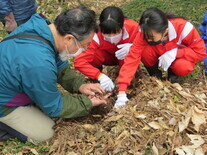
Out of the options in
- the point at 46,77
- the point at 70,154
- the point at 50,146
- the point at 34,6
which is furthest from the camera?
the point at 34,6

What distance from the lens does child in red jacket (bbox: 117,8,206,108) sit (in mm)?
2688

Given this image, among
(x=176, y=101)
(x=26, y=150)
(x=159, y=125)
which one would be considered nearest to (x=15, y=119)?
(x=26, y=150)

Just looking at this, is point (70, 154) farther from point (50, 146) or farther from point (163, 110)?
point (163, 110)

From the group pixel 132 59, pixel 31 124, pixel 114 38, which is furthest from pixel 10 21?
pixel 132 59

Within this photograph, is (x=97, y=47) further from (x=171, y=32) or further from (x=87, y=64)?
(x=171, y=32)

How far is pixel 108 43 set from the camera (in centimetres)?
319

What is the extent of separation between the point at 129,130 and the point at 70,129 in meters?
0.61

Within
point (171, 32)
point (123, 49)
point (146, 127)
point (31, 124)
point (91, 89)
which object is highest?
point (171, 32)

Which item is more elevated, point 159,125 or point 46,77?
point 46,77

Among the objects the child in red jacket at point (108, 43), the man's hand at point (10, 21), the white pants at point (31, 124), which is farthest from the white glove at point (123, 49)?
the man's hand at point (10, 21)

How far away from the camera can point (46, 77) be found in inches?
83.1

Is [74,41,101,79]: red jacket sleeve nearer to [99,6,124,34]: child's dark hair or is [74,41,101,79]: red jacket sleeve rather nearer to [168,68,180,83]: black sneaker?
[99,6,124,34]: child's dark hair

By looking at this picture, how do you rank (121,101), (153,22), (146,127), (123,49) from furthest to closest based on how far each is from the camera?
1. (123,49)
2. (121,101)
3. (153,22)
4. (146,127)

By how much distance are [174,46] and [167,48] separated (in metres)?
0.08
